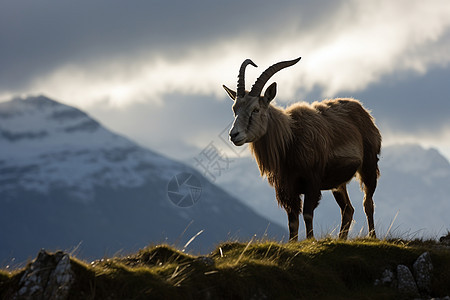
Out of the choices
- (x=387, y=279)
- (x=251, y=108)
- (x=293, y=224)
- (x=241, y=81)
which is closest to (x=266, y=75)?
(x=241, y=81)

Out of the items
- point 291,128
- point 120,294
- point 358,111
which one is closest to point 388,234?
point 291,128

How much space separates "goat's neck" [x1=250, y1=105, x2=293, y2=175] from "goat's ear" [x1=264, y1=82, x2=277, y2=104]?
39 cm

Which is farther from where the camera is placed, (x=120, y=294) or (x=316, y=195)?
(x=316, y=195)

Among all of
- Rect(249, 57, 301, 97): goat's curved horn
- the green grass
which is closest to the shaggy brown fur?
Rect(249, 57, 301, 97): goat's curved horn

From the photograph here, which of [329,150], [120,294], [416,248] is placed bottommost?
[120,294]

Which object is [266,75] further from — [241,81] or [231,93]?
[231,93]

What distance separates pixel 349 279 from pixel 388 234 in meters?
3.17

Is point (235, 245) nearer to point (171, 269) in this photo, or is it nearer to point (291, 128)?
point (171, 269)

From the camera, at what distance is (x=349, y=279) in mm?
11805

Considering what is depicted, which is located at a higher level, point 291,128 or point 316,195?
point 291,128

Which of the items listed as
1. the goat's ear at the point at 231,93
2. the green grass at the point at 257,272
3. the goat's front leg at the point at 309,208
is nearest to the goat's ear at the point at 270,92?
the goat's ear at the point at 231,93

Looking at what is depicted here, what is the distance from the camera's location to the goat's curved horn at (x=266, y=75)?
52.3 ft

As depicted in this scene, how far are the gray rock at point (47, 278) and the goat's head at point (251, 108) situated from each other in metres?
6.29

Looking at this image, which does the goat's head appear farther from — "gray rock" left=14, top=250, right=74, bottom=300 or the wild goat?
"gray rock" left=14, top=250, right=74, bottom=300
